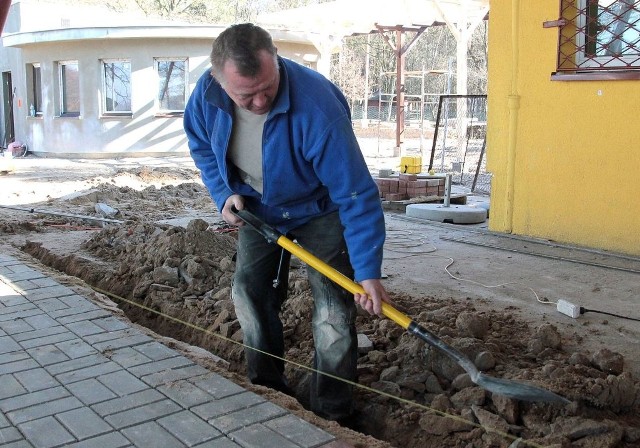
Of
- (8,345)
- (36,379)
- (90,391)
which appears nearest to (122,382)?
(90,391)

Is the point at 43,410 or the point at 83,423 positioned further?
the point at 43,410

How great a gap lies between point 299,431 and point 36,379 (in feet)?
4.70

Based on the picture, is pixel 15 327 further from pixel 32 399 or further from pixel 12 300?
pixel 32 399

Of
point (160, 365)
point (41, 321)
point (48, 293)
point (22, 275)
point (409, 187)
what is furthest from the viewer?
point (409, 187)

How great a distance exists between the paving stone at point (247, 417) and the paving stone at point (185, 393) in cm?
20

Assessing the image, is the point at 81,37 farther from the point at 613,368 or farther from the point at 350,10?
the point at 613,368

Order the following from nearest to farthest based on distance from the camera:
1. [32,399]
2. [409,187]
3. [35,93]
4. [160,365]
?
[32,399] → [160,365] → [409,187] → [35,93]

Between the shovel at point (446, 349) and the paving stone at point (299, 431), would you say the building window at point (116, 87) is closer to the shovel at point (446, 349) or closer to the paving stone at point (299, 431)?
the shovel at point (446, 349)

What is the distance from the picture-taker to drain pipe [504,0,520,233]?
23.0ft

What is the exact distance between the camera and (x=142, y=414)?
2.99 m

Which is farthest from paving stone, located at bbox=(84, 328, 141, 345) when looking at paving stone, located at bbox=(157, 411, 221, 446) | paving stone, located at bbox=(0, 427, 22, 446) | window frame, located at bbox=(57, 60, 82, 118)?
window frame, located at bbox=(57, 60, 82, 118)

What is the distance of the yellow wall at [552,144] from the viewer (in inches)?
249

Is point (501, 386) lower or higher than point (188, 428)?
higher

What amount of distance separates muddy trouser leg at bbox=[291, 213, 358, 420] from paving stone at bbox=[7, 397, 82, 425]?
1.15 meters
